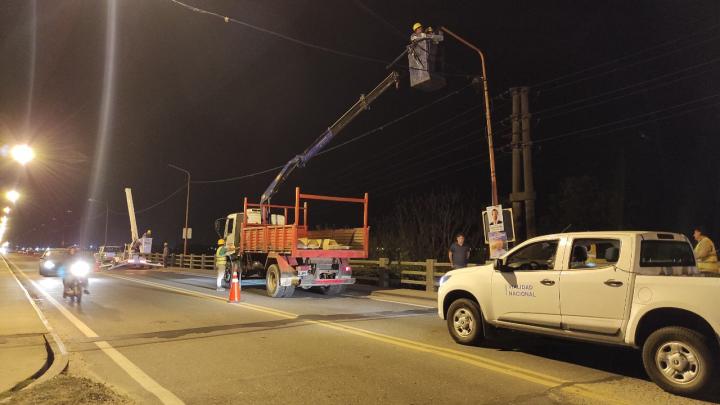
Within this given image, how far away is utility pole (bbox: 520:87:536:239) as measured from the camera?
15.2 metres

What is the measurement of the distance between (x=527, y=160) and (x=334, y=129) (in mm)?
7263

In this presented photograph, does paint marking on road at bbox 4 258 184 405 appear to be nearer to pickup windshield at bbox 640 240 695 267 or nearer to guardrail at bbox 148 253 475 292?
pickup windshield at bbox 640 240 695 267

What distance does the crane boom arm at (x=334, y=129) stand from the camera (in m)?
16.7

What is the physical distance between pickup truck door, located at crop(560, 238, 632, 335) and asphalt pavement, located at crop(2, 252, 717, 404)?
64 cm

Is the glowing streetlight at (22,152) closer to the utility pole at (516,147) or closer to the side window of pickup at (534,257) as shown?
the side window of pickup at (534,257)

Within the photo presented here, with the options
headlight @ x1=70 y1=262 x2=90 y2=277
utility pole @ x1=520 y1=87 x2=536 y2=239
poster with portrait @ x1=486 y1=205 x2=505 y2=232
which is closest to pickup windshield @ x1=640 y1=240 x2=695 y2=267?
poster with portrait @ x1=486 y1=205 x2=505 y2=232

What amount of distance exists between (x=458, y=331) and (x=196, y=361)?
12.8ft

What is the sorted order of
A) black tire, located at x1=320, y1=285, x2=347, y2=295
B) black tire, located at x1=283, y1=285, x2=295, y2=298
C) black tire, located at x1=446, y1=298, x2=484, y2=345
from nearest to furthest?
black tire, located at x1=446, y1=298, x2=484, y2=345
black tire, located at x1=283, y1=285, x2=295, y2=298
black tire, located at x1=320, y1=285, x2=347, y2=295

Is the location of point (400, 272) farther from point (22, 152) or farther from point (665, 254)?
point (665, 254)

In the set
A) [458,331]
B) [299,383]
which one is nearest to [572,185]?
[458,331]

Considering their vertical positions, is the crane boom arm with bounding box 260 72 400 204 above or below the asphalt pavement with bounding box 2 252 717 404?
above

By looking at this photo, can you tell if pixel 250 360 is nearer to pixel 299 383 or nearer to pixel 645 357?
pixel 299 383

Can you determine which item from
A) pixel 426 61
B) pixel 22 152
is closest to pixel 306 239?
pixel 426 61

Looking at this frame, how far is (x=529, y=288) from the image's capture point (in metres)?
7.09
